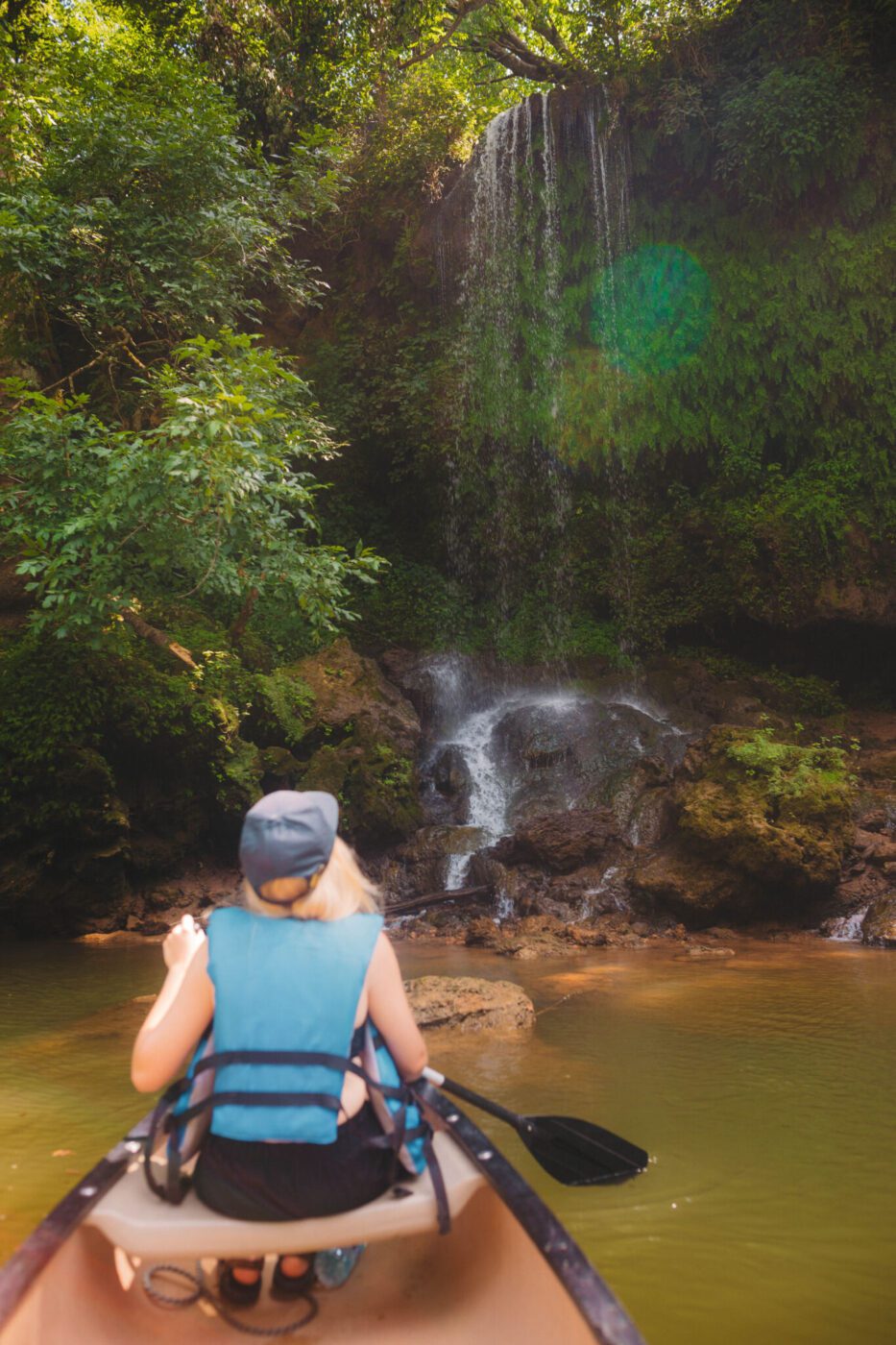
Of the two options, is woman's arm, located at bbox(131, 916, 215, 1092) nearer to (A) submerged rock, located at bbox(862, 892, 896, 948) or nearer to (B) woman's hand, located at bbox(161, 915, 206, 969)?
(B) woman's hand, located at bbox(161, 915, 206, 969)

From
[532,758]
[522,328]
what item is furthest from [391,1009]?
[522,328]

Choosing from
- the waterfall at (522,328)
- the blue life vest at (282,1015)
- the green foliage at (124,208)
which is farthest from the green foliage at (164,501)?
the waterfall at (522,328)

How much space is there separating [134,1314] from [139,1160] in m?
0.32

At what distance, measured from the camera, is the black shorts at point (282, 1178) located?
75.2 inches

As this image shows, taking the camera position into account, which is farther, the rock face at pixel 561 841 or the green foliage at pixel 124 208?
the green foliage at pixel 124 208

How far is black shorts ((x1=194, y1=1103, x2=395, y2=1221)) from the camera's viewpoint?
191 cm

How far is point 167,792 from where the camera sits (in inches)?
377

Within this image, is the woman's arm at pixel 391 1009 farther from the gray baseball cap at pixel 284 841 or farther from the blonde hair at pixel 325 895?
the gray baseball cap at pixel 284 841

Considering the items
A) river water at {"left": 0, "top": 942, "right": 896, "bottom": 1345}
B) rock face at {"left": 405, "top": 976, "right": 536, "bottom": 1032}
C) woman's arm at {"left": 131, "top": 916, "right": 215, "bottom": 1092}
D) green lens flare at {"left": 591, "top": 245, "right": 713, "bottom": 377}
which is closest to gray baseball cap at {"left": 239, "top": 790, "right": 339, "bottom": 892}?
woman's arm at {"left": 131, "top": 916, "right": 215, "bottom": 1092}

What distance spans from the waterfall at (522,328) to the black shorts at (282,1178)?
13.1m

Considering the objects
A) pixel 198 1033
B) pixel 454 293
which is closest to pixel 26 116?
pixel 454 293

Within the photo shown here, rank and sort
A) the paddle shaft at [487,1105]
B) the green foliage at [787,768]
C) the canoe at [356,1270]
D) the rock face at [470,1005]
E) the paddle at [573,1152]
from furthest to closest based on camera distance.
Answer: the green foliage at [787,768], the rock face at [470,1005], the paddle at [573,1152], the paddle shaft at [487,1105], the canoe at [356,1270]

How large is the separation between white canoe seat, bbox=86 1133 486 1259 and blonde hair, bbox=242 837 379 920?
642mm

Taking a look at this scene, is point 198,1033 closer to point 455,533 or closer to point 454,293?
point 455,533
